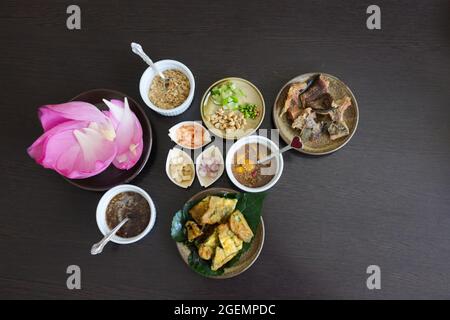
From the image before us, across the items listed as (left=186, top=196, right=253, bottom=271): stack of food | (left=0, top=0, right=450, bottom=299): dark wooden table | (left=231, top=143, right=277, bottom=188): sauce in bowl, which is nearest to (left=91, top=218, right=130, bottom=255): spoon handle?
(left=0, top=0, right=450, bottom=299): dark wooden table

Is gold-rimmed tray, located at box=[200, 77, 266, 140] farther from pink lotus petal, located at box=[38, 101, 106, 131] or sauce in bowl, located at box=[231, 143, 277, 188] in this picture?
pink lotus petal, located at box=[38, 101, 106, 131]

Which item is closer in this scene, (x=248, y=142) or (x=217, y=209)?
(x=217, y=209)

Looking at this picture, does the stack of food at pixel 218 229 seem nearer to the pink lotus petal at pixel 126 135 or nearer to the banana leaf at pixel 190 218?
the banana leaf at pixel 190 218

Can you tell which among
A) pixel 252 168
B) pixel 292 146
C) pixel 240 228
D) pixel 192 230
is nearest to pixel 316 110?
pixel 292 146

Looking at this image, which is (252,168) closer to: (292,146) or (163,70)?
(292,146)

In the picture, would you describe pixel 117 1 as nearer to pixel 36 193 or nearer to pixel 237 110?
pixel 237 110
